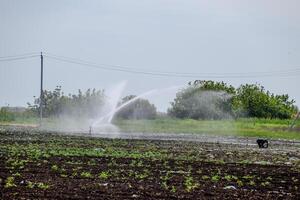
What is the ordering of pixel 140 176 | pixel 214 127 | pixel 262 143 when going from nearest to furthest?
pixel 140 176, pixel 262 143, pixel 214 127

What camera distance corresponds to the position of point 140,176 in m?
20.4

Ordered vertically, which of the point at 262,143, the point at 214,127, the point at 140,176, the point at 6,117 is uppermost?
the point at 6,117

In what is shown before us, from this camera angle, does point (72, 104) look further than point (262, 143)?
Yes

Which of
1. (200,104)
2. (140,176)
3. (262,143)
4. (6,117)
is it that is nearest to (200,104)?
(200,104)

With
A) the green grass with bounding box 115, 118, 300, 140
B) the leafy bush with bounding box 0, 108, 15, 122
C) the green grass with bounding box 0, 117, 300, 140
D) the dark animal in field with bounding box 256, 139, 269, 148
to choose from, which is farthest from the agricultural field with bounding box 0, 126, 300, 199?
the leafy bush with bounding box 0, 108, 15, 122

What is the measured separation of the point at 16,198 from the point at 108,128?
53.6 m

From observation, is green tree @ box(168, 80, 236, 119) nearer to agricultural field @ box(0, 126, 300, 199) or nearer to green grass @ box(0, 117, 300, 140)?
green grass @ box(0, 117, 300, 140)

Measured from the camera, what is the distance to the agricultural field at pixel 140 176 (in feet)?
54.6

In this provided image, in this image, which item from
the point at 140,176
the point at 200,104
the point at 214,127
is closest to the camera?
the point at 140,176

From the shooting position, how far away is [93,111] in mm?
86000

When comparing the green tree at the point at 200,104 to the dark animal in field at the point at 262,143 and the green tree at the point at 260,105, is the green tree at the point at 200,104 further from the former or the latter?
the dark animal in field at the point at 262,143

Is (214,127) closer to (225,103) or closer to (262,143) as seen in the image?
(225,103)

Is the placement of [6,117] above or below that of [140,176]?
above

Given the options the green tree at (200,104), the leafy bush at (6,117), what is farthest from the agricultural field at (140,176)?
the leafy bush at (6,117)
